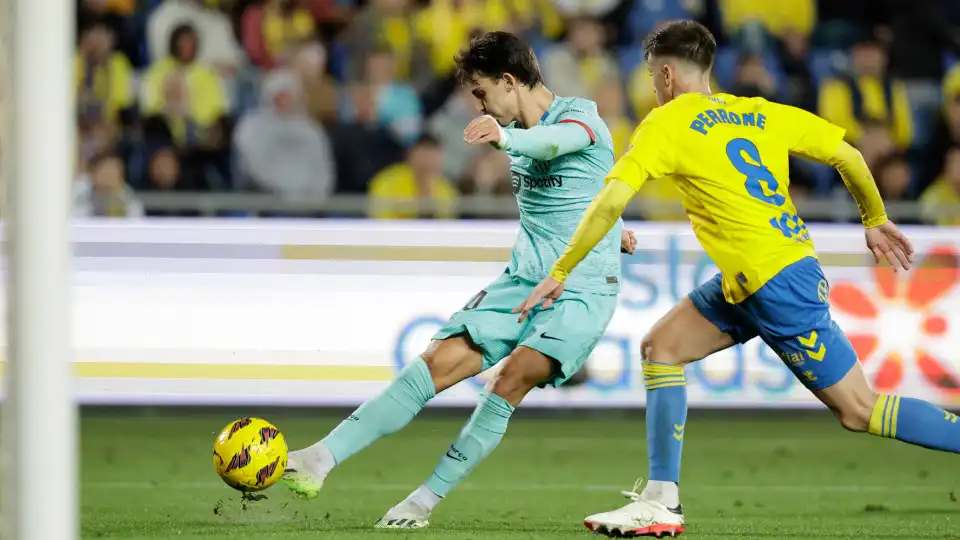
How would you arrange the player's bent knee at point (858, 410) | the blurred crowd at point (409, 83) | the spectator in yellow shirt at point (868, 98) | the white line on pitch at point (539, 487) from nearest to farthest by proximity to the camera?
1. the player's bent knee at point (858, 410)
2. the white line on pitch at point (539, 487)
3. the blurred crowd at point (409, 83)
4. the spectator in yellow shirt at point (868, 98)

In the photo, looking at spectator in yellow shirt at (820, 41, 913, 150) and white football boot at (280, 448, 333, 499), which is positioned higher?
spectator in yellow shirt at (820, 41, 913, 150)

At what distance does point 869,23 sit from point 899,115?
1.33 metres

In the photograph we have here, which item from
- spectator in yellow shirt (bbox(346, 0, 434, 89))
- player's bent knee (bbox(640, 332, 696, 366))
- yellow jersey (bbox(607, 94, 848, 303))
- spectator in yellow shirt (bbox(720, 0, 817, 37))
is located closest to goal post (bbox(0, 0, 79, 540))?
yellow jersey (bbox(607, 94, 848, 303))

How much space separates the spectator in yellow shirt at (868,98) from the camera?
43.3 ft

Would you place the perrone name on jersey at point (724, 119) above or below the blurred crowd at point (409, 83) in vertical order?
above

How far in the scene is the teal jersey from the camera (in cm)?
612

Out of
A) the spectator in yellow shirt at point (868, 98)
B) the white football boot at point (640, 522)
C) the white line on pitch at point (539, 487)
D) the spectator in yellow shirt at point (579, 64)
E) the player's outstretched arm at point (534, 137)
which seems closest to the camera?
the player's outstretched arm at point (534, 137)

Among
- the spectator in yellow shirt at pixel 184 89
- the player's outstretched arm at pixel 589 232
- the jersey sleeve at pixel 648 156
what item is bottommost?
the spectator in yellow shirt at pixel 184 89

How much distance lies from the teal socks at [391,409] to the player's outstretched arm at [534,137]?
1002 millimetres

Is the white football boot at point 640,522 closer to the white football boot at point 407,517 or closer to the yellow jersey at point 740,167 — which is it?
the white football boot at point 407,517

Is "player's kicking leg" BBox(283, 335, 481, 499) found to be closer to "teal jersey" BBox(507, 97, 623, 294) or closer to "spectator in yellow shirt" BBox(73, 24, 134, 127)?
"teal jersey" BBox(507, 97, 623, 294)

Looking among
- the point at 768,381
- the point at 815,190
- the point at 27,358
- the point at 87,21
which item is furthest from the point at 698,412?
the point at 27,358

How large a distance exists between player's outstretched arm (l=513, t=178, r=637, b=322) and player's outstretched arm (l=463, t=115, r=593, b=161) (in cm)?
37

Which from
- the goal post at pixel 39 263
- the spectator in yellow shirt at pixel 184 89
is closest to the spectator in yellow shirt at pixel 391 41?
the spectator in yellow shirt at pixel 184 89
